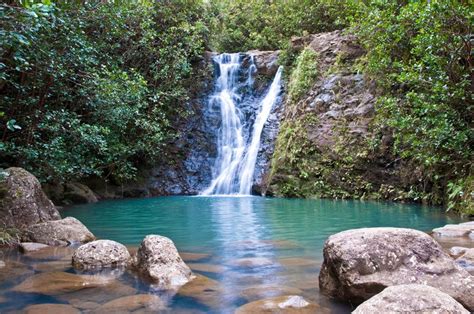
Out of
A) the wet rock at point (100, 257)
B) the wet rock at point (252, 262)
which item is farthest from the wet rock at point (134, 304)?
the wet rock at point (252, 262)

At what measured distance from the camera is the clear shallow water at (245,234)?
4211 mm

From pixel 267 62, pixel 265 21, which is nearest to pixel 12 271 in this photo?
pixel 267 62

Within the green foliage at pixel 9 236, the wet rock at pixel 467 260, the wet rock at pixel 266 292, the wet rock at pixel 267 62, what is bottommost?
the wet rock at pixel 266 292

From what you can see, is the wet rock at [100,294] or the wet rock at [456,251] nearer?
the wet rock at [100,294]

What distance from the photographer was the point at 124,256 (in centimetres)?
538

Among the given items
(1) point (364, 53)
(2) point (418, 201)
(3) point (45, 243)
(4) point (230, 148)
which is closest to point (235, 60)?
(4) point (230, 148)

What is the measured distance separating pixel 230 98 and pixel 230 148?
9.24 ft

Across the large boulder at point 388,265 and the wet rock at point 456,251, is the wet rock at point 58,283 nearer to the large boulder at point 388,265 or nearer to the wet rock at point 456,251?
the large boulder at point 388,265

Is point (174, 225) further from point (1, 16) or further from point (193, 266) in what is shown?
point (1, 16)

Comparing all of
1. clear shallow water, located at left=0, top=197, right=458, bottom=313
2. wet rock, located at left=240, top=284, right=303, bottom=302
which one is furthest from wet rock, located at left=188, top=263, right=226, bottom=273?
wet rock, located at left=240, top=284, right=303, bottom=302

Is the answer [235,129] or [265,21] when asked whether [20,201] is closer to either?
[235,129]

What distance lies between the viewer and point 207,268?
5203mm

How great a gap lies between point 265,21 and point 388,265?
2267 centimetres

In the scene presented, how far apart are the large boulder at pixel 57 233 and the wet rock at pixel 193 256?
1.94m
